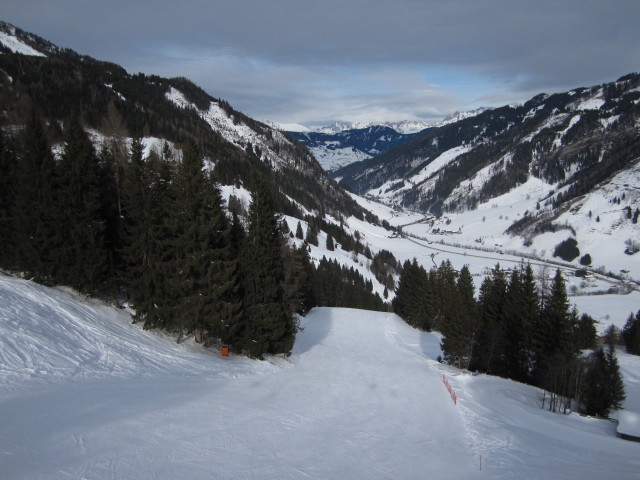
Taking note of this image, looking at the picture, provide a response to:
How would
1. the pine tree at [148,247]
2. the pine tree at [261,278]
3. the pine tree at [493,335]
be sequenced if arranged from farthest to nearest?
the pine tree at [493,335] → the pine tree at [261,278] → the pine tree at [148,247]

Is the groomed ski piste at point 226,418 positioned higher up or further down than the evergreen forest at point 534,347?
further down

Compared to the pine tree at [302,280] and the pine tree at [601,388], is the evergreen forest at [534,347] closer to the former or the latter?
the pine tree at [601,388]

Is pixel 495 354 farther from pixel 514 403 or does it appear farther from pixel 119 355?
pixel 119 355

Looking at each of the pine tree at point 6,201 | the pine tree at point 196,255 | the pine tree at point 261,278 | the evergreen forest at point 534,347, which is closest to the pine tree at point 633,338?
the evergreen forest at point 534,347

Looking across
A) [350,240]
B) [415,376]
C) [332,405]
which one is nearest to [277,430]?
[332,405]

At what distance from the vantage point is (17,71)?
12569cm

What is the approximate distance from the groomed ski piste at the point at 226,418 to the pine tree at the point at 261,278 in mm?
1714

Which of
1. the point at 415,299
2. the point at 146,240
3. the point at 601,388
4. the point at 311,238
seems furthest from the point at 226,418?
the point at 311,238

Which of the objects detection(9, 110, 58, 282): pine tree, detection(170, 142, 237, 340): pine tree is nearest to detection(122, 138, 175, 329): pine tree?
detection(170, 142, 237, 340): pine tree

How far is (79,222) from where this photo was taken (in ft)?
70.2

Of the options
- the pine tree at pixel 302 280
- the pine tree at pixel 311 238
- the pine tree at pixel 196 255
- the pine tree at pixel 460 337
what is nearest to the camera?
the pine tree at pixel 196 255

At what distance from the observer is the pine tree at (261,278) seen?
24.5m

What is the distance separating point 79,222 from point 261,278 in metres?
10.9

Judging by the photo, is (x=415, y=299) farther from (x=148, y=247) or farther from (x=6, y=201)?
(x=6, y=201)
